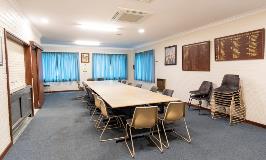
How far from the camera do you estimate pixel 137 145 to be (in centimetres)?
299

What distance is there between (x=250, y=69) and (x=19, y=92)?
506cm

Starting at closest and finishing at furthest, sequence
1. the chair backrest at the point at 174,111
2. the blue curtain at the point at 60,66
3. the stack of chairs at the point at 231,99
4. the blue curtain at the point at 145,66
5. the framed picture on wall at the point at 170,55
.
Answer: the chair backrest at the point at 174,111
the stack of chairs at the point at 231,99
the framed picture on wall at the point at 170,55
the blue curtain at the point at 145,66
the blue curtain at the point at 60,66

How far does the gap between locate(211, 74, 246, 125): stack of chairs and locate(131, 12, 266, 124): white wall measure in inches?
5.8

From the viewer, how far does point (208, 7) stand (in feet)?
12.0

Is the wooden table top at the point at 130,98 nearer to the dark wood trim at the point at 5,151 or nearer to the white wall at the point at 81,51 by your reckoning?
the dark wood trim at the point at 5,151

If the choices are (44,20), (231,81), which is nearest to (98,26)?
(44,20)

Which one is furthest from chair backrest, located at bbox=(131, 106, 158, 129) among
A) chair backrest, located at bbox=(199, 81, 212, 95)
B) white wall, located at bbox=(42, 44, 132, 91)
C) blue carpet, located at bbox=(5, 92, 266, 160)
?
white wall, located at bbox=(42, 44, 132, 91)

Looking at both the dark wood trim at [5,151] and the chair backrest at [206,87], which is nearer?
the dark wood trim at [5,151]

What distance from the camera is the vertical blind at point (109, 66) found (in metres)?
9.92

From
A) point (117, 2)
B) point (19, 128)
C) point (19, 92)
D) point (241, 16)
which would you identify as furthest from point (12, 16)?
point (241, 16)

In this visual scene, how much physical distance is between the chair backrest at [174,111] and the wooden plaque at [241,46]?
2334 millimetres

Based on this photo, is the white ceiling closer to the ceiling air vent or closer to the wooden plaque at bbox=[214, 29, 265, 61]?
the ceiling air vent

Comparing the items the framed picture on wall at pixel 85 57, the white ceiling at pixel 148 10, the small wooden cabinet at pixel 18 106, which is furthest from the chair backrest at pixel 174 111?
the framed picture on wall at pixel 85 57

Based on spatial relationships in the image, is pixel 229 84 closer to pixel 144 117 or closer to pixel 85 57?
pixel 144 117
